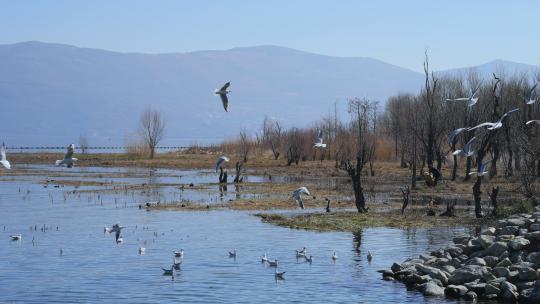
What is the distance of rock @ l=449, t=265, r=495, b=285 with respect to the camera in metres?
23.8

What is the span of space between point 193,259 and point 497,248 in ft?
34.3

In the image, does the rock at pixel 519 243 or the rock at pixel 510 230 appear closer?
the rock at pixel 519 243

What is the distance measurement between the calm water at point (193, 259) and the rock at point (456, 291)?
2.59 feet

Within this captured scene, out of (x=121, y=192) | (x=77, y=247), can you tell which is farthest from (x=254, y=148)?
(x=77, y=247)

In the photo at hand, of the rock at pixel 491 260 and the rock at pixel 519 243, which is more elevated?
the rock at pixel 519 243

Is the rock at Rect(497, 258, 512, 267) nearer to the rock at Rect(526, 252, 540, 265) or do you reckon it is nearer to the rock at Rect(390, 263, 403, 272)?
the rock at Rect(526, 252, 540, 265)

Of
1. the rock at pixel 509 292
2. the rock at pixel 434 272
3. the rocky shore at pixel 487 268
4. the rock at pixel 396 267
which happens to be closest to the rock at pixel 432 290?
the rocky shore at pixel 487 268

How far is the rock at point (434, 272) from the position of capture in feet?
79.6

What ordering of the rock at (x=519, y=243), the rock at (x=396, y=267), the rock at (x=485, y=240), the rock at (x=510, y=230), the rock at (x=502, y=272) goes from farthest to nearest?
the rock at (x=510, y=230)
the rock at (x=396, y=267)
the rock at (x=485, y=240)
the rock at (x=519, y=243)
the rock at (x=502, y=272)

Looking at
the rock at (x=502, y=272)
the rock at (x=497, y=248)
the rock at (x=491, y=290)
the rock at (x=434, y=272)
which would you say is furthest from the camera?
the rock at (x=497, y=248)

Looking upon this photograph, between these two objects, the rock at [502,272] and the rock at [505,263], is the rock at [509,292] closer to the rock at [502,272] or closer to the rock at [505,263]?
the rock at [502,272]

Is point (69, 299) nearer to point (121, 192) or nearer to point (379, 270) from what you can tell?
point (379, 270)

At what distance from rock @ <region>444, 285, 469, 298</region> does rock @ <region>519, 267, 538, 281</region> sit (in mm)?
1615

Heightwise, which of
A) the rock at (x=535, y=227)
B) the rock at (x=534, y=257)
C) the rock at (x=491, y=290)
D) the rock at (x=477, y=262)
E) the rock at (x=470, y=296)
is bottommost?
the rock at (x=470, y=296)
